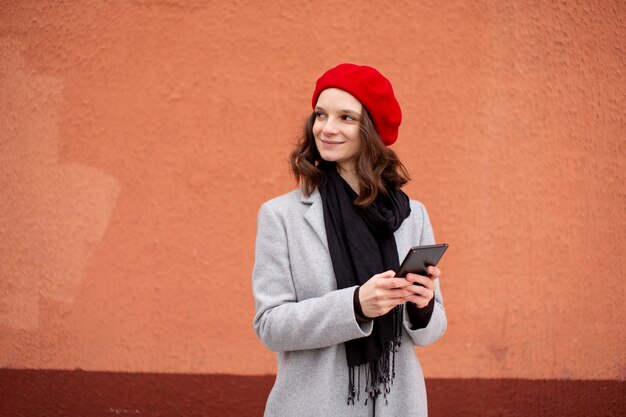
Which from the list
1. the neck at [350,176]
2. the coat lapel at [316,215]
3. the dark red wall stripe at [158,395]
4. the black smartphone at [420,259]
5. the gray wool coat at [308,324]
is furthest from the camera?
the dark red wall stripe at [158,395]

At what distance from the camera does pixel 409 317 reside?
1.93 m

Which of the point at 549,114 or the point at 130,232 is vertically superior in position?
the point at 549,114

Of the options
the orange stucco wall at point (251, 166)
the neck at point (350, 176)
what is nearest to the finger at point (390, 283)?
the neck at point (350, 176)

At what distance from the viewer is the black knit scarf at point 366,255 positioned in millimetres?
1847

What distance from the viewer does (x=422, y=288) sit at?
5.73ft

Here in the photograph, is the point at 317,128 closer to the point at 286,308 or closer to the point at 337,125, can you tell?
the point at 337,125

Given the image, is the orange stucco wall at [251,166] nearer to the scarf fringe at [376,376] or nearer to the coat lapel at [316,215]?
the coat lapel at [316,215]

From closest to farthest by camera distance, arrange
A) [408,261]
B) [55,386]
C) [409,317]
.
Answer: [408,261] < [409,317] < [55,386]

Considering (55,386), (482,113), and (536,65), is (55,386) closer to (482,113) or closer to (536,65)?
(482,113)

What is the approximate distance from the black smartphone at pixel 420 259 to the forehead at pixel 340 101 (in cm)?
53

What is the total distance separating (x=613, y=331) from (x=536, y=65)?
1.58 m

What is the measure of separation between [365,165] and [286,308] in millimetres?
522

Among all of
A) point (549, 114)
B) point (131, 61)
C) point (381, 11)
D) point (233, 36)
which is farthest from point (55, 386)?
point (549, 114)

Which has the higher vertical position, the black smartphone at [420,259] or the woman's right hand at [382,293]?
the black smartphone at [420,259]
